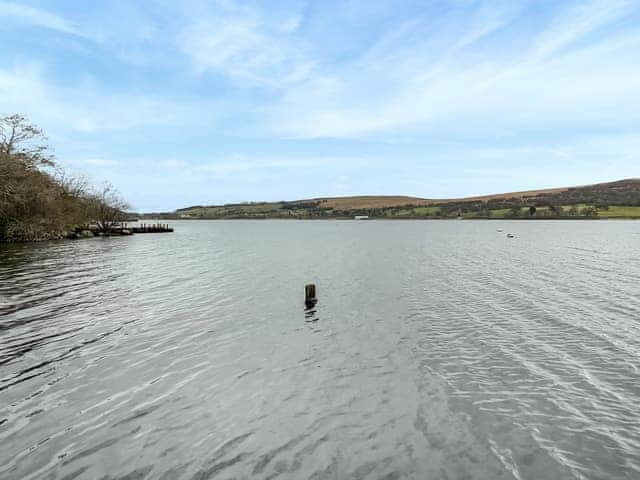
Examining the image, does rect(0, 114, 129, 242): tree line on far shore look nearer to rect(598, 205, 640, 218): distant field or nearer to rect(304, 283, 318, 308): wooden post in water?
rect(304, 283, 318, 308): wooden post in water

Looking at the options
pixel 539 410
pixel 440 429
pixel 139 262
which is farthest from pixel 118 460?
pixel 139 262

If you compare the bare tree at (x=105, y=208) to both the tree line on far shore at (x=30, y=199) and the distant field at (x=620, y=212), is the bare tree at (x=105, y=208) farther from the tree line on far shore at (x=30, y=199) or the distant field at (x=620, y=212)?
the distant field at (x=620, y=212)

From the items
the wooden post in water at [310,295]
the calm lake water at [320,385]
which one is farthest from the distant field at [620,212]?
the wooden post in water at [310,295]

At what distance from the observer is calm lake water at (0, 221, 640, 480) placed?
7.93 m

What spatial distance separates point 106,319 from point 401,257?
1451 inches

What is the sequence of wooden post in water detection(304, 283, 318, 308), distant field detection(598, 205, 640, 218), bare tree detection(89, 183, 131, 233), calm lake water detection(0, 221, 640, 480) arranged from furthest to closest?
distant field detection(598, 205, 640, 218) → bare tree detection(89, 183, 131, 233) → wooden post in water detection(304, 283, 318, 308) → calm lake water detection(0, 221, 640, 480)

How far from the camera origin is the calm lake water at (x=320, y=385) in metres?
7.93

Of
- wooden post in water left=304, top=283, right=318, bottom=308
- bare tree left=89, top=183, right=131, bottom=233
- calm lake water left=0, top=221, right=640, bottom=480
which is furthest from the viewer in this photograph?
bare tree left=89, top=183, right=131, bottom=233

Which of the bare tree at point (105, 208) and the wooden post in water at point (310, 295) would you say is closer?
the wooden post in water at point (310, 295)

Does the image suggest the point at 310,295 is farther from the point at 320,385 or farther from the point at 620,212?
the point at 620,212

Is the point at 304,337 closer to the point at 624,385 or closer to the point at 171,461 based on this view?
the point at 171,461

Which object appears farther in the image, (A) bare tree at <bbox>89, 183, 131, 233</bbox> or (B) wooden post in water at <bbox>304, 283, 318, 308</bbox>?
(A) bare tree at <bbox>89, 183, 131, 233</bbox>

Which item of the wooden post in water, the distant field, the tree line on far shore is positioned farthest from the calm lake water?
the distant field

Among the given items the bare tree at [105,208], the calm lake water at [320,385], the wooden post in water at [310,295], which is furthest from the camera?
the bare tree at [105,208]
